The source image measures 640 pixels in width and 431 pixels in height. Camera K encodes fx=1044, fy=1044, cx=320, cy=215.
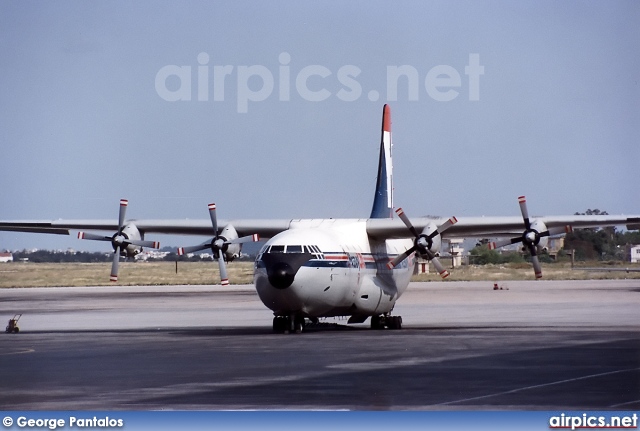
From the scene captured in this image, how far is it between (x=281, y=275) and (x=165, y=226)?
307 inches

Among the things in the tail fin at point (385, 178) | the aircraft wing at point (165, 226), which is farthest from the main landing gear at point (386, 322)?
the aircraft wing at point (165, 226)

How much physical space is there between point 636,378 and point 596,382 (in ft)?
3.33

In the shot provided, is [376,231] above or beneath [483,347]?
above

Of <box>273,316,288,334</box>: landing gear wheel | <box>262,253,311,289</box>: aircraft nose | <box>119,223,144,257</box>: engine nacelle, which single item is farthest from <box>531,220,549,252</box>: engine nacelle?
<box>119,223,144,257</box>: engine nacelle

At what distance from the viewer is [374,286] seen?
32.4m

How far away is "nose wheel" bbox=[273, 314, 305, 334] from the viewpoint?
29.9 m

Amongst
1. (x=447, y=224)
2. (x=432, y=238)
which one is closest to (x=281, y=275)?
(x=432, y=238)

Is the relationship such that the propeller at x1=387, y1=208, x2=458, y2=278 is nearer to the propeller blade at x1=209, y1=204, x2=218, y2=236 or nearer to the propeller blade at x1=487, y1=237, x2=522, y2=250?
the propeller blade at x1=487, y1=237, x2=522, y2=250

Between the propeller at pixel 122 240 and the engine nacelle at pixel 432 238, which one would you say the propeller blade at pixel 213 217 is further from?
the engine nacelle at pixel 432 238

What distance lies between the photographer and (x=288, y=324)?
30141 mm

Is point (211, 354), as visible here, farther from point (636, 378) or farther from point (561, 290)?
point (561, 290)

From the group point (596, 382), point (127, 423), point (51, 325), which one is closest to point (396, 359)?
point (596, 382)

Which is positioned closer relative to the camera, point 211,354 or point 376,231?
point 211,354

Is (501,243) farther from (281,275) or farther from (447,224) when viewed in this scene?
(281,275)
